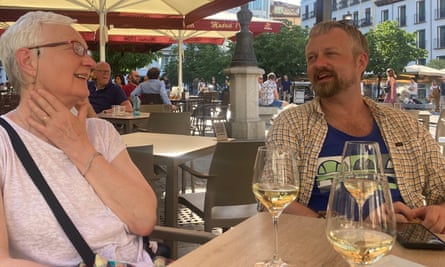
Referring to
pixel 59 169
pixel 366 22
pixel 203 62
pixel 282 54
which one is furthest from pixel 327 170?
pixel 366 22

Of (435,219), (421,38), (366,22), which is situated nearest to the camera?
(435,219)

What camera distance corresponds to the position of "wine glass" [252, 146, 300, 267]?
123 centimetres

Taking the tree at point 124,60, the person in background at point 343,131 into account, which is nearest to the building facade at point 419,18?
the tree at point 124,60

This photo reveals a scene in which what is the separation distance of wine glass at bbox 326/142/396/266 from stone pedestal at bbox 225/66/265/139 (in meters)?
8.78

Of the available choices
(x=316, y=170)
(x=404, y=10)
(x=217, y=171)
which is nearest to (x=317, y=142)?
(x=316, y=170)

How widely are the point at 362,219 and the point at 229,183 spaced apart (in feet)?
7.08

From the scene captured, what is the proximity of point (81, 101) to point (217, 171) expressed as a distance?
4.43ft

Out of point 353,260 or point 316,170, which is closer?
point 353,260

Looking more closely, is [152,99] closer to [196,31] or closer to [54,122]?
[196,31]

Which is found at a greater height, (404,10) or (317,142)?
(404,10)

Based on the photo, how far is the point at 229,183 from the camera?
3.01 metres

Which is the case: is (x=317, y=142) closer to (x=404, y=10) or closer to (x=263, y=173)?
(x=263, y=173)

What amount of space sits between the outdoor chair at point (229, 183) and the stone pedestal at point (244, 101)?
666 centimetres

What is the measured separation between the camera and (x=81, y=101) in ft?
5.84
